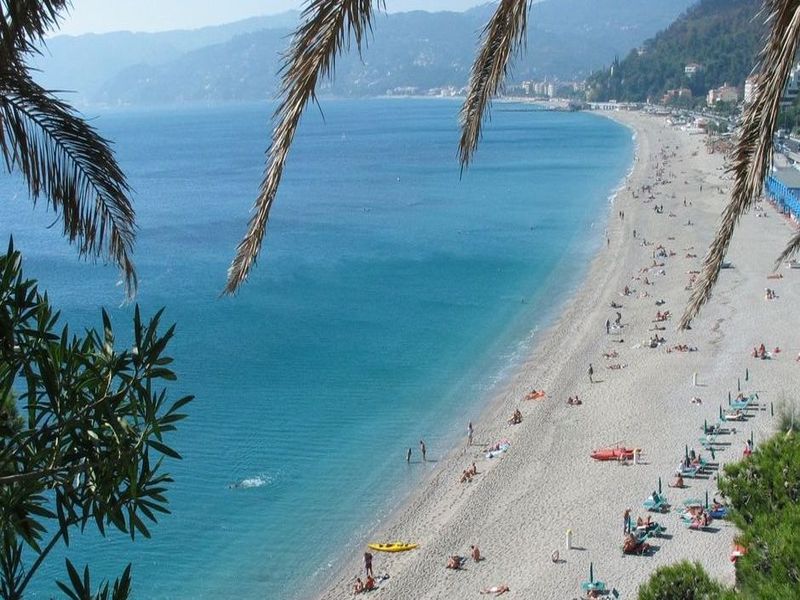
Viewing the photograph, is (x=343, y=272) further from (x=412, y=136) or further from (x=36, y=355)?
(x=412, y=136)

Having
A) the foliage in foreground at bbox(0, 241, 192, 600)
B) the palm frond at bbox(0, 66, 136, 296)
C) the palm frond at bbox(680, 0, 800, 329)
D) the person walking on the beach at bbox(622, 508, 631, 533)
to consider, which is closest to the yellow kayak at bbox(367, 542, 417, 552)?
the person walking on the beach at bbox(622, 508, 631, 533)

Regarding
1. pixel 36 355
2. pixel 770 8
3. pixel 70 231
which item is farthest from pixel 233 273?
pixel 770 8

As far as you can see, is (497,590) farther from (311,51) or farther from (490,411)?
(311,51)

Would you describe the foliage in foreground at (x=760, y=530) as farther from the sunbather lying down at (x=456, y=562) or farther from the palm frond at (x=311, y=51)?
the sunbather lying down at (x=456, y=562)

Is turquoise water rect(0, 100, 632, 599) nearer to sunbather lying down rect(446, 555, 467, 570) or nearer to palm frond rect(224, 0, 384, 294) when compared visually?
sunbather lying down rect(446, 555, 467, 570)

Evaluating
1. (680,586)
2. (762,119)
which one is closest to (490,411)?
(680,586)

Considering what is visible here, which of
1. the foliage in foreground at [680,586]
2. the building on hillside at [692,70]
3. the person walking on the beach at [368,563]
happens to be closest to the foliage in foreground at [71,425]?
the foliage in foreground at [680,586]
